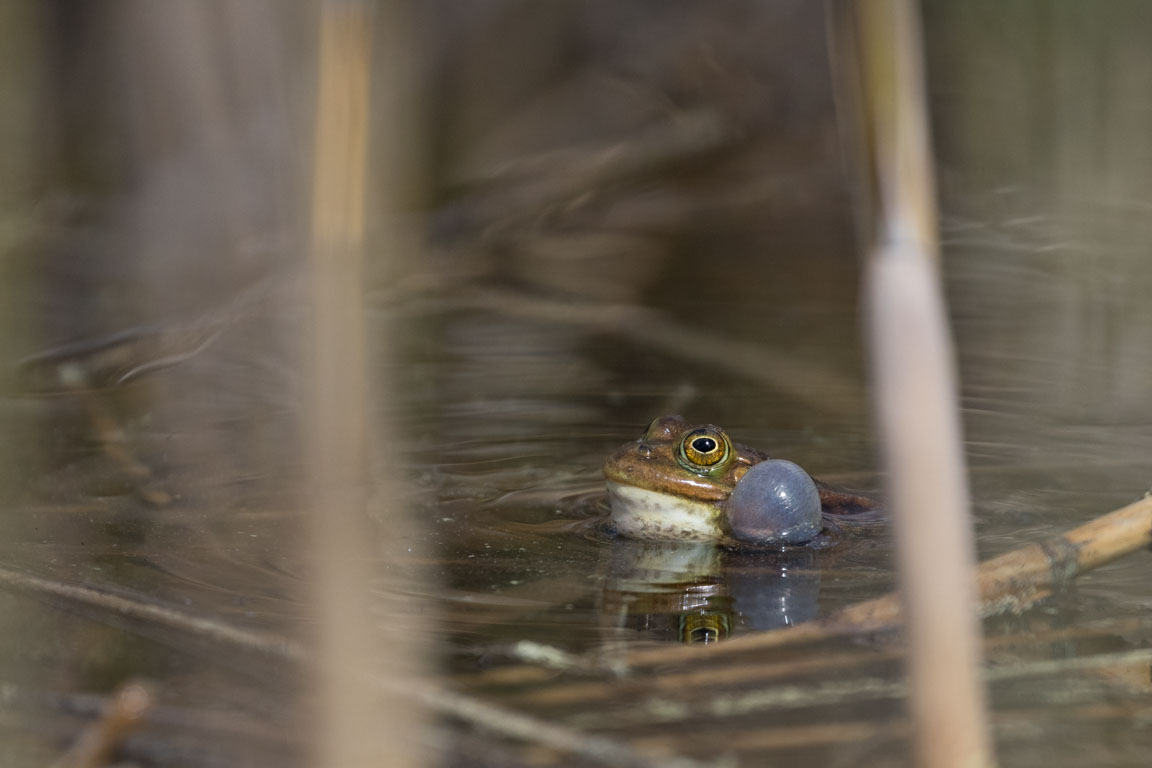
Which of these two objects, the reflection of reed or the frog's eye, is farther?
the frog's eye

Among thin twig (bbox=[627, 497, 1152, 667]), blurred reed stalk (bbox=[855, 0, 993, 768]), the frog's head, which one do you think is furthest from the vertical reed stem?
the frog's head

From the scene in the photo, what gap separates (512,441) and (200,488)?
3.90 feet

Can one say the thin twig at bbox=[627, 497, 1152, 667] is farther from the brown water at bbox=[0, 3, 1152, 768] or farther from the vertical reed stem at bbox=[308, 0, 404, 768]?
the vertical reed stem at bbox=[308, 0, 404, 768]

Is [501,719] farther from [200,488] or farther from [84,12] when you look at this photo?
[84,12]

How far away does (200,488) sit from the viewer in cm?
438

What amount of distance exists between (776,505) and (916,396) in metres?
2.00

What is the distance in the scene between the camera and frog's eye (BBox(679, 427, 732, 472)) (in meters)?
4.01

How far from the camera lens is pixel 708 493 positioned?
403 centimetres

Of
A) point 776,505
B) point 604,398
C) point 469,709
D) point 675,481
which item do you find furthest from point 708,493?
point 469,709

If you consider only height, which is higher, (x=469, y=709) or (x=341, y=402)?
(x=341, y=402)

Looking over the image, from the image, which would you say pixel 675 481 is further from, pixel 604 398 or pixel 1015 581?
pixel 604 398

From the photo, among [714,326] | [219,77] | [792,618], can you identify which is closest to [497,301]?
[714,326]

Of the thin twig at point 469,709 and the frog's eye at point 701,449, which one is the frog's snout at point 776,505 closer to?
the frog's eye at point 701,449

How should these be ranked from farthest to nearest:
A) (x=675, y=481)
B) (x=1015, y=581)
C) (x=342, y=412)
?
(x=675, y=481), (x=1015, y=581), (x=342, y=412)
